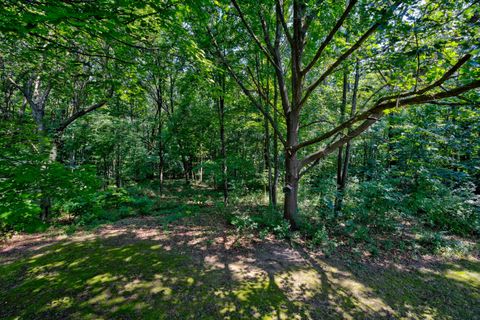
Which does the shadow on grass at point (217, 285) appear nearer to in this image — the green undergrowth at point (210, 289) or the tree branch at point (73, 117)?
the green undergrowth at point (210, 289)

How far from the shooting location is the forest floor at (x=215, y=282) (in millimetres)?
3068

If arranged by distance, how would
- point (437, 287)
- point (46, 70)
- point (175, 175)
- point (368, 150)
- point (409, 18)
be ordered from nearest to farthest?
point (409, 18) → point (437, 287) → point (46, 70) → point (368, 150) → point (175, 175)

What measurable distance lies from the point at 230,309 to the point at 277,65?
6.04 meters

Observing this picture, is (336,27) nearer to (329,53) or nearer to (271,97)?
(329,53)

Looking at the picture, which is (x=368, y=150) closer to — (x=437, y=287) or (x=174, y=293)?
(x=437, y=287)

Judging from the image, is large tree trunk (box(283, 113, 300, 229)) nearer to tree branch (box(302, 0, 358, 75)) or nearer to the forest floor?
the forest floor

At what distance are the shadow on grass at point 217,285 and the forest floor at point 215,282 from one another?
0.06 feet

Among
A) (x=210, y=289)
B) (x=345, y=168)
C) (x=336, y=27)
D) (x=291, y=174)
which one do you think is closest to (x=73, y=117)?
(x=210, y=289)

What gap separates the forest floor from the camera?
3.07 meters

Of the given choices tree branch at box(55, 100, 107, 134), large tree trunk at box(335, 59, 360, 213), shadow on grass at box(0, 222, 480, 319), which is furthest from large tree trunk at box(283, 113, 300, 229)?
tree branch at box(55, 100, 107, 134)

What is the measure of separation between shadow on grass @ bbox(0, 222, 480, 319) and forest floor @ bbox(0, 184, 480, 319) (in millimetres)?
17

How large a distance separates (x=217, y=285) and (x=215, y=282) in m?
0.10

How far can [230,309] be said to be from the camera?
3076mm

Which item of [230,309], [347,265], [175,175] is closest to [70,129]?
[175,175]
